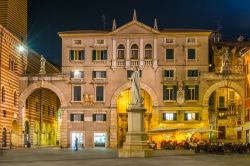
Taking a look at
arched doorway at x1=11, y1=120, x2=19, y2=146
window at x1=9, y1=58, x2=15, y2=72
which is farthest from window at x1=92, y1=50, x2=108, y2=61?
arched doorway at x1=11, y1=120, x2=19, y2=146

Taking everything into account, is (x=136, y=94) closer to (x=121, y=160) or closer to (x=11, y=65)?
(x=121, y=160)

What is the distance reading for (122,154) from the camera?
3681cm

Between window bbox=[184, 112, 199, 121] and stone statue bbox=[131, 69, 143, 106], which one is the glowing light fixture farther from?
stone statue bbox=[131, 69, 143, 106]

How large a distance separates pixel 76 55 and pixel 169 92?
1170cm

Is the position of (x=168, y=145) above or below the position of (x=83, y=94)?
below

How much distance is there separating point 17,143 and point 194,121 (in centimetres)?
2040

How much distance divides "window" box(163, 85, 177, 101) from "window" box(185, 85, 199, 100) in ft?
4.52

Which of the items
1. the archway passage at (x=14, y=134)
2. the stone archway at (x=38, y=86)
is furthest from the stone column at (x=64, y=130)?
the archway passage at (x=14, y=134)

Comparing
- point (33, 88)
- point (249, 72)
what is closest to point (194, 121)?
point (249, 72)

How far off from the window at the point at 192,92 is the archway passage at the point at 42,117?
19.2 metres

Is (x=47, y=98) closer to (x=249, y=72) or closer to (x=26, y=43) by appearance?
(x=26, y=43)

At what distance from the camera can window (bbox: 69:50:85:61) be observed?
67438 millimetres

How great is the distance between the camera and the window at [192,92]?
218ft

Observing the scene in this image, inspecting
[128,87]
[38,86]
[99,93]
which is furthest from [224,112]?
[38,86]
